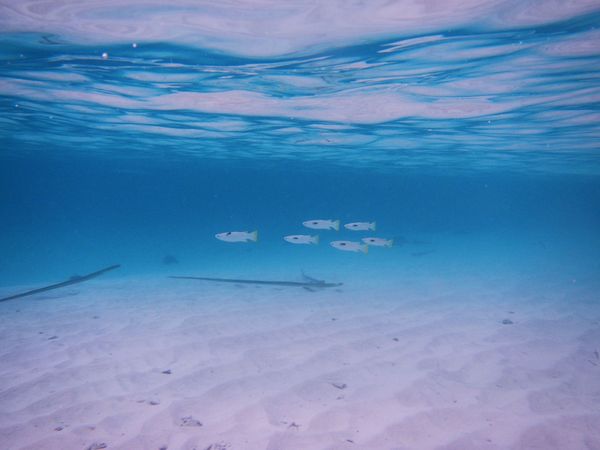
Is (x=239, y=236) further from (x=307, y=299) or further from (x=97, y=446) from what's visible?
(x=97, y=446)

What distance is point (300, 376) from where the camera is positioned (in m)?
6.34

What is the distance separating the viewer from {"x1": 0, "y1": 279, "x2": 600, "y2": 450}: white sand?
4.54 metres

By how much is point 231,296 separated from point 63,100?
10.5m

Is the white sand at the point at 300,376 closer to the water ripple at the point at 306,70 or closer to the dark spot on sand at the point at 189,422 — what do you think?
the dark spot on sand at the point at 189,422

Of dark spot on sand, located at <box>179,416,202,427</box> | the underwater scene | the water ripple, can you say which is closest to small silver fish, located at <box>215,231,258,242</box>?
the underwater scene

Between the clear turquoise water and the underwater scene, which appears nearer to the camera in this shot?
the underwater scene

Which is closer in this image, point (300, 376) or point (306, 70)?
point (300, 376)

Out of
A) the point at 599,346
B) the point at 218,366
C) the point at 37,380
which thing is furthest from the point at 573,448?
the point at 37,380

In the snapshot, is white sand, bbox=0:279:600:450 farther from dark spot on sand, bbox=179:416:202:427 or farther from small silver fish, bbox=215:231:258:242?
small silver fish, bbox=215:231:258:242

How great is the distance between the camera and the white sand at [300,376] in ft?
14.9

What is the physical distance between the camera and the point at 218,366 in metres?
6.77

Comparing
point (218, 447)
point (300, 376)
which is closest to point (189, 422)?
point (218, 447)

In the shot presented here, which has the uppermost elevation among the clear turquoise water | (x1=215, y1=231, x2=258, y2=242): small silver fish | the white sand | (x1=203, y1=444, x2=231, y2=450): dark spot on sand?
the clear turquoise water

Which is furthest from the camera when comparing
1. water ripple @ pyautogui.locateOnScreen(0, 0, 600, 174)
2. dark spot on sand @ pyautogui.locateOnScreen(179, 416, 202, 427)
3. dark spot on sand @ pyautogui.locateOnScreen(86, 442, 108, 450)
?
water ripple @ pyautogui.locateOnScreen(0, 0, 600, 174)
